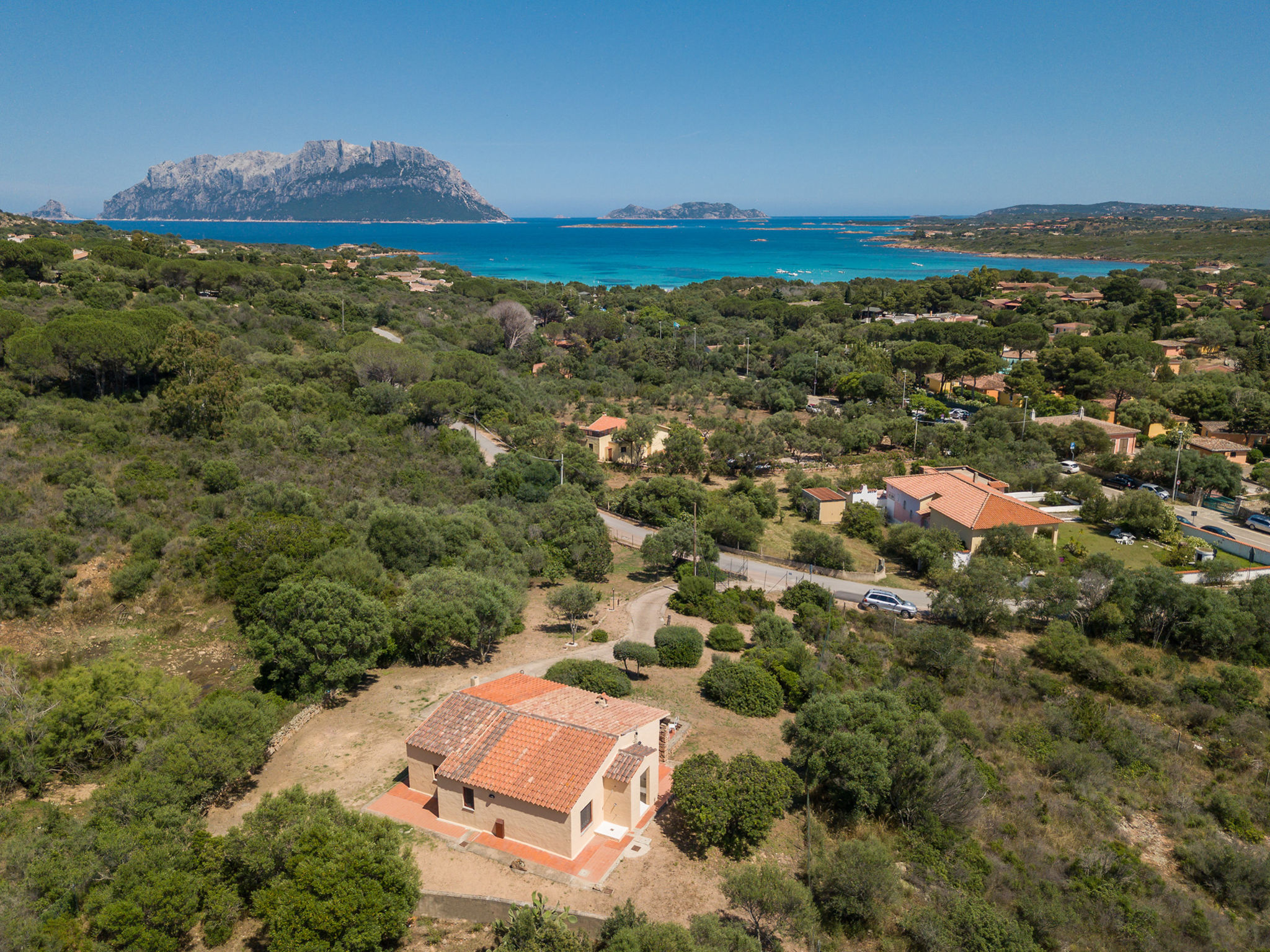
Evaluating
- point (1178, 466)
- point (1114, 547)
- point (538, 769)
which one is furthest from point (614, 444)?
point (538, 769)

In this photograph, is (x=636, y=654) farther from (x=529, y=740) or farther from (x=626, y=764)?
(x=626, y=764)

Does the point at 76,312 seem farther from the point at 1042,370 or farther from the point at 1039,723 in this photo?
the point at 1042,370

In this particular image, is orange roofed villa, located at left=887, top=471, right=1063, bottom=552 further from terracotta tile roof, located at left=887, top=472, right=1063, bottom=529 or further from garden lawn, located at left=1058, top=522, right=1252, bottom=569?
garden lawn, located at left=1058, top=522, right=1252, bottom=569

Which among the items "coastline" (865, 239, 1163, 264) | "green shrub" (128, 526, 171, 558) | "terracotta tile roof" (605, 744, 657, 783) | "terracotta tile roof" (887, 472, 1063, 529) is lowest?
"terracotta tile roof" (887, 472, 1063, 529)

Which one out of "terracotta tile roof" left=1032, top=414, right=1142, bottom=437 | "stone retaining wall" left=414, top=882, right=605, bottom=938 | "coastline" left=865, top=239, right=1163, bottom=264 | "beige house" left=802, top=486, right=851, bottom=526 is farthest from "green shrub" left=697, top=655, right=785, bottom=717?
"coastline" left=865, top=239, right=1163, bottom=264

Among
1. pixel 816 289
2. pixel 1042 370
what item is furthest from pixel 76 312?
pixel 816 289
